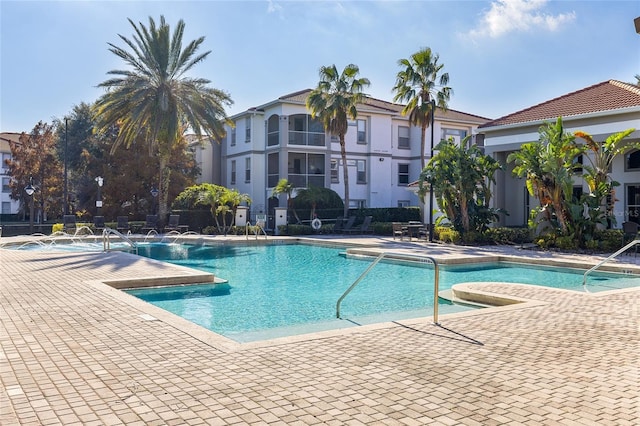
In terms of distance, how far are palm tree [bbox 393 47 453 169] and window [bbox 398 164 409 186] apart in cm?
1036

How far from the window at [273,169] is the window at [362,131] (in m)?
6.44

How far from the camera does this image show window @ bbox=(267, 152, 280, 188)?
39.7 m

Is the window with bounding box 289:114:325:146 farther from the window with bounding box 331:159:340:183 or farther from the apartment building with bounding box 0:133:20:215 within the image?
the apartment building with bounding box 0:133:20:215

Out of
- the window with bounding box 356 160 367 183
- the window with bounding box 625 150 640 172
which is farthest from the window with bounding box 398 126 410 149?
the window with bounding box 625 150 640 172

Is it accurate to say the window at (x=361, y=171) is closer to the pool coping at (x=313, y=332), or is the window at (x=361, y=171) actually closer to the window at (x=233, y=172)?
the window at (x=233, y=172)

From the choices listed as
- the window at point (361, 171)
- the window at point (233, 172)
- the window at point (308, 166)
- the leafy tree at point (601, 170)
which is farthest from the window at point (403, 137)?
the leafy tree at point (601, 170)

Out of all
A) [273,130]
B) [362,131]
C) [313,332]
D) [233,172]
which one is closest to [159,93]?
[273,130]

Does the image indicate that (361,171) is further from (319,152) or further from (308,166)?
(308,166)

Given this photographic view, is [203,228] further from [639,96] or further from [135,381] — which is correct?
[135,381]

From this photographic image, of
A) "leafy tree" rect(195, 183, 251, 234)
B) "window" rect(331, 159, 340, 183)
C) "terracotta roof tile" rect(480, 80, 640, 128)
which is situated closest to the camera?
"terracotta roof tile" rect(480, 80, 640, 128)

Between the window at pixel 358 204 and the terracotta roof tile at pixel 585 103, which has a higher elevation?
the terracotta roof tile at pixel 585 103

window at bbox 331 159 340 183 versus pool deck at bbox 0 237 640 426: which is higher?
window at bbox 331 159 340 183

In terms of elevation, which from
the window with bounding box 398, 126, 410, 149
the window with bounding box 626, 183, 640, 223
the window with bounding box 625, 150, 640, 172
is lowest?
the window with bounding box 626, 183, 640, 223

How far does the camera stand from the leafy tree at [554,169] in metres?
20.3
